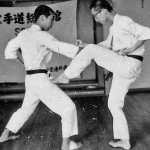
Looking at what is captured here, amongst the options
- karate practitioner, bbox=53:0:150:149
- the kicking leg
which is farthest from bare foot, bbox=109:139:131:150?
the kicking leg

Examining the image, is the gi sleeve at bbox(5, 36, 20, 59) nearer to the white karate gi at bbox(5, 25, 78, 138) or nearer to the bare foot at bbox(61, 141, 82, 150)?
the white karate gi at bbox(5, 25, 78, 138)

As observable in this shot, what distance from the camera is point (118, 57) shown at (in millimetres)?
2514

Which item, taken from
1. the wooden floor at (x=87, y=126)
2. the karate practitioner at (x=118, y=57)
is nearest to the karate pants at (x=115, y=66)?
the karate practitioner at (x=118, y=57)

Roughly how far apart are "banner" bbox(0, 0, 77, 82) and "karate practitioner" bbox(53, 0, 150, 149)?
2.75 metres

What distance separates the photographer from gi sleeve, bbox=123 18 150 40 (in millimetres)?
2435

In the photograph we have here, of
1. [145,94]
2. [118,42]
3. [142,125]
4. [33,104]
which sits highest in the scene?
[118,42]

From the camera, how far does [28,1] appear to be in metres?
5.50

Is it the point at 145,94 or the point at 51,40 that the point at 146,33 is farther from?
the point at 145,94

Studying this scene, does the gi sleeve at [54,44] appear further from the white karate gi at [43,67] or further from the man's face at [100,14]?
the man's face at [100,14]

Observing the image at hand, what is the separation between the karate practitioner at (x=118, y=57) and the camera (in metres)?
2.50

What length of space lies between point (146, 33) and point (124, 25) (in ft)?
0.72

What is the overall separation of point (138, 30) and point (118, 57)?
1.00ft

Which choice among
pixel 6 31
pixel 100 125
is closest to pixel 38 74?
pixel 100 125

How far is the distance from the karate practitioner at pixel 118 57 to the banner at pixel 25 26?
9.03 ft
